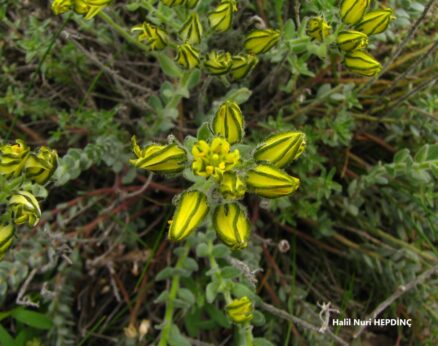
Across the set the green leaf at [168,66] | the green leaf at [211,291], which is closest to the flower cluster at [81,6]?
the green leaf at [168,66]

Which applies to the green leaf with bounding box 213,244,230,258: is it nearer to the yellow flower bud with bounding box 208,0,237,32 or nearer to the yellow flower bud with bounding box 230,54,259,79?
the yellow flower bud with bounding box 230,54,259,79

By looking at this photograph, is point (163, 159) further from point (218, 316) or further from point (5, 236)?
point (218, 316)

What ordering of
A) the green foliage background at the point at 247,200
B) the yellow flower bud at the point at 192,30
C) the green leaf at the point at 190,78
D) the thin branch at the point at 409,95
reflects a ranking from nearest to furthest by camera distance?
the yellow flower bud at the point at 192,30
the green leaf at the point at 190,78
the thin branch at the point at 409,95
the green foliage background at the point at 247,200

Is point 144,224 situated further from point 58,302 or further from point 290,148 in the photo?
point 290,148

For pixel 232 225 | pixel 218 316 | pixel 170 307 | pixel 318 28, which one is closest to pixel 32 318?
pixel 170 307

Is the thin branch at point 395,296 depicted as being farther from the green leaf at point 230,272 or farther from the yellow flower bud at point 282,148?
the yellow flower bud at point 282,148
